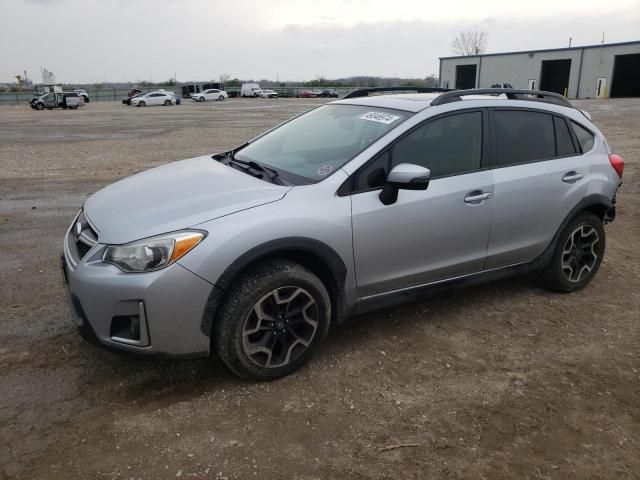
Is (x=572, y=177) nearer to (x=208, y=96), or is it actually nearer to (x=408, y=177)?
(x=408, y=177)

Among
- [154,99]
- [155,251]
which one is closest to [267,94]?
[154,99]

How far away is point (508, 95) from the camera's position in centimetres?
438

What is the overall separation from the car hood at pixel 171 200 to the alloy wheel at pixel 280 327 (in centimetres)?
58

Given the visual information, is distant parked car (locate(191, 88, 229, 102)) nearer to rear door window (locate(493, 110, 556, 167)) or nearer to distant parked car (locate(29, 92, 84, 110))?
distant parked car (locate(29, 92, 84, 110))

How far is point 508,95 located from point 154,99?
50477 mm

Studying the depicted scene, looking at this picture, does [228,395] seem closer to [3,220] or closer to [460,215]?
[460,215]

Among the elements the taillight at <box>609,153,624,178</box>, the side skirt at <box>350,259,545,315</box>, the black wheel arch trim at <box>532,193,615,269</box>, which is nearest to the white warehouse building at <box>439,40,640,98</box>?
the taillight at <box>609,153,624,178</box>

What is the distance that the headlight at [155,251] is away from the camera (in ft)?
9.45

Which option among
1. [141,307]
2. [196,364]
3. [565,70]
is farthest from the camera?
[565,70]

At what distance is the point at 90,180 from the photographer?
32.1 feet

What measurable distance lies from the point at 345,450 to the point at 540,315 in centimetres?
232

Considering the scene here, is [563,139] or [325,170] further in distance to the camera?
[563,139]

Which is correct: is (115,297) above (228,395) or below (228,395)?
above

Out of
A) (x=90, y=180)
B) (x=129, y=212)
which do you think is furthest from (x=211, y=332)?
(x=90, y=180)
